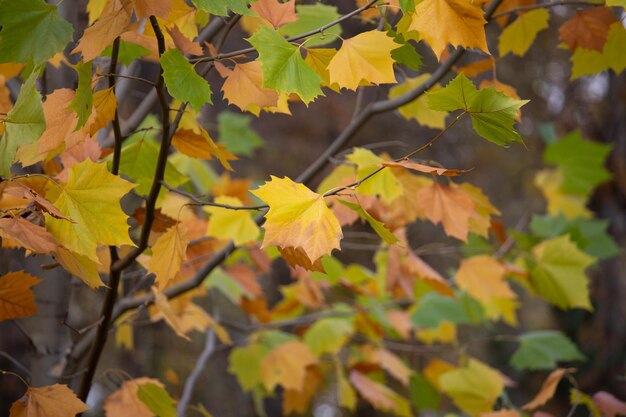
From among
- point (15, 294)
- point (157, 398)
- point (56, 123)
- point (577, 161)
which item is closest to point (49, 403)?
point (15, 294)

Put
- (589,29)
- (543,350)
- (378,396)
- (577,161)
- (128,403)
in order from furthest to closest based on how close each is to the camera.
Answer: (577,161)
(543,350)
(378,396)
(589,29)
(128,403)

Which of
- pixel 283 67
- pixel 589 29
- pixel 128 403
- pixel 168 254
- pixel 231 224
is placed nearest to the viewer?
pixel 283 67

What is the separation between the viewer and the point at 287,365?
86.7 inches

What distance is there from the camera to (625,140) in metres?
4.17

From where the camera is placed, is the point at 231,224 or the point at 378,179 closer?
the point at 378,179

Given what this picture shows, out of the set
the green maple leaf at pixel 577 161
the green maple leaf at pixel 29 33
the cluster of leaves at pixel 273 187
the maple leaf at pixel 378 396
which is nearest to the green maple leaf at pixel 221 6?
the cluster of leaves at pixel 273 187

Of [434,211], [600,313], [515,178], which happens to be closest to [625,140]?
[600,313]

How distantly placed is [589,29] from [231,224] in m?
0.93

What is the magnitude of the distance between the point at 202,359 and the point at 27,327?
0.62 m

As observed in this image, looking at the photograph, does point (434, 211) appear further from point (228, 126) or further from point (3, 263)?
point (228, 126)

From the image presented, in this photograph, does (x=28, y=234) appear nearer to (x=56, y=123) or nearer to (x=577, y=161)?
(x=56, y=123)

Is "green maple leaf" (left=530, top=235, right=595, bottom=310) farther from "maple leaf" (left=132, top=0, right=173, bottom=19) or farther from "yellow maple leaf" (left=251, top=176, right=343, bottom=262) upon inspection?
"maple leaf" (left=132, top=0, right=173, bottom=19)

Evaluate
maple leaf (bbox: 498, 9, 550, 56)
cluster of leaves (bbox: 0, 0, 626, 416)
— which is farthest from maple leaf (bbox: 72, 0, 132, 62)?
maple leaf (bbox: 498, 9, 550, 56)

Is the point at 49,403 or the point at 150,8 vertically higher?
the point at 150,8
